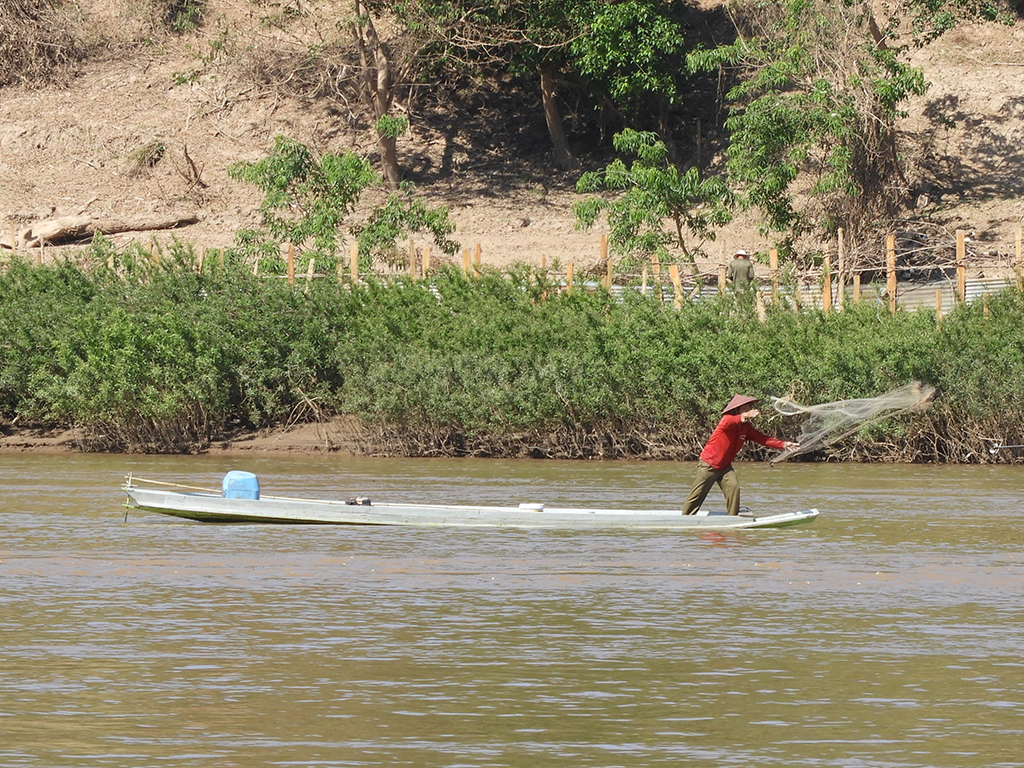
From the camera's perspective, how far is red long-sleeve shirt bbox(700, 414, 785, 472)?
61.2 ft

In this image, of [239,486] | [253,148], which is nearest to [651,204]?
[253,148]

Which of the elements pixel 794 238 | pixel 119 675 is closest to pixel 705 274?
pixel 794 238

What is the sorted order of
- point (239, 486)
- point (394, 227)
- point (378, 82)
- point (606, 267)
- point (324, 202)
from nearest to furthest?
point (239, 486)
point (606, 267)
point (394, 227)
point (324, 202)
point (378, 82)

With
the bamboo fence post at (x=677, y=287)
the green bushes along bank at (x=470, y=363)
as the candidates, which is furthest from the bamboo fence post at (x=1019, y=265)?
the bamboo fence post at (x=677, y=287)

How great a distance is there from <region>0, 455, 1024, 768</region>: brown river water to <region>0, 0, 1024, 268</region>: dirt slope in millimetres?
23115

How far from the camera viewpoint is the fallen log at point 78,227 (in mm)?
45531

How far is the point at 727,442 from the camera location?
18.7 meters

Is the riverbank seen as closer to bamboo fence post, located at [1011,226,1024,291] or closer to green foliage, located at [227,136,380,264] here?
green foliage, located at [227,136,380,264]

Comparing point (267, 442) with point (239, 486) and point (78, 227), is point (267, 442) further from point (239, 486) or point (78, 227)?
point (78, 227)

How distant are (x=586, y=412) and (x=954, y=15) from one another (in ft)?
64.8

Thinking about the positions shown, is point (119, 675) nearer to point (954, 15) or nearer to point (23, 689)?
point (23, 689)

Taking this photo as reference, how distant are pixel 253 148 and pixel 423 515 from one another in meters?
33.0

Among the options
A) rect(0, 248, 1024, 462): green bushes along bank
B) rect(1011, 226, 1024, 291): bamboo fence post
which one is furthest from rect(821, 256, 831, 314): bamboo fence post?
rect(1011, 226, 1024, 291): bamboo fence post

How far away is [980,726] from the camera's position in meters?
9.86
